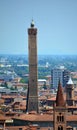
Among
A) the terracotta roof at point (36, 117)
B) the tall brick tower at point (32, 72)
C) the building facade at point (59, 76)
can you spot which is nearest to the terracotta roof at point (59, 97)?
the terracotta roof at point (36, 117)

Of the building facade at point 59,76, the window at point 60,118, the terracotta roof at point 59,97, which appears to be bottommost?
the window at point 60,118

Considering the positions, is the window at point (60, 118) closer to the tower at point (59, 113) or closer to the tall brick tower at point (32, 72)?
the tower at point (59, 113)

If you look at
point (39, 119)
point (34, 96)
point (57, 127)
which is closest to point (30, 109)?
point (34, 96)

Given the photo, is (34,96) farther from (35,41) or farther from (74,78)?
(74,78)

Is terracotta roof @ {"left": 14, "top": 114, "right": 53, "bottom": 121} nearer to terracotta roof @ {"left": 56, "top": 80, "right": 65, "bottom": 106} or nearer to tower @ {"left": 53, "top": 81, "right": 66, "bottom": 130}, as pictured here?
tower @ {"left": 53, "top": 81, "right": 66, "bottom": 130}

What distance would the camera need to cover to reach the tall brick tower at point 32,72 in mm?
78438

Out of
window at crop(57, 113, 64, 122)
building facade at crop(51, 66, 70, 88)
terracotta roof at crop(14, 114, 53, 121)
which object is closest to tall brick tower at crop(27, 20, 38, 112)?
terracotta roof at crop(14, 114, 53, 121)

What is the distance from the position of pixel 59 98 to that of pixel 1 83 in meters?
83.2

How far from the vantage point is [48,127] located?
67750mm

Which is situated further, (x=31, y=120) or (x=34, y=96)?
(x=34, y=96)

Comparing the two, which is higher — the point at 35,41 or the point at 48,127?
the point at 35,41

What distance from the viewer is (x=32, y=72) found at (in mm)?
79812

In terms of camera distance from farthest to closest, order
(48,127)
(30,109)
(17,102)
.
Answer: (17,102) < (30,109) < (48,127)

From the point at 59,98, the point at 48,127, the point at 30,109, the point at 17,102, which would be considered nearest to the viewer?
the point at 59,98
